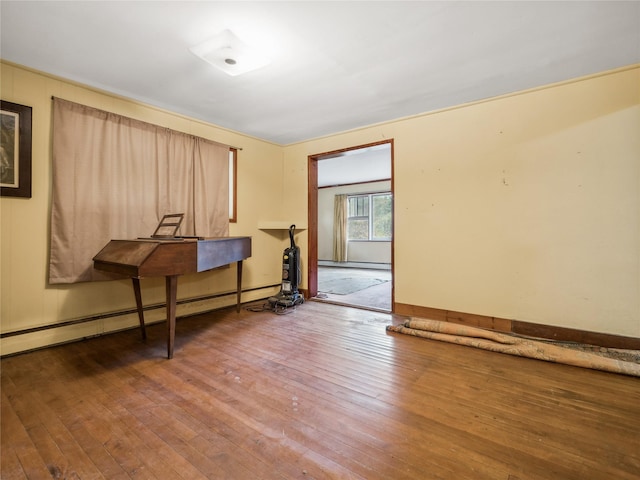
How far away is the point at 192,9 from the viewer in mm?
1839

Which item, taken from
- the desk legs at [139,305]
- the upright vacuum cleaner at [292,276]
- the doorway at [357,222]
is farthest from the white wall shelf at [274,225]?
the desk legs at [139,305]

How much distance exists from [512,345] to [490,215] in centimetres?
135

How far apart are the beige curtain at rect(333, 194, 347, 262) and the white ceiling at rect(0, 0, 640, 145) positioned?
5819mm

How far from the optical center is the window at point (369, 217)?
28.3ft

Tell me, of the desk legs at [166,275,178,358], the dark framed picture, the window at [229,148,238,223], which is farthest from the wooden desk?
the window at [229,148,238,223]

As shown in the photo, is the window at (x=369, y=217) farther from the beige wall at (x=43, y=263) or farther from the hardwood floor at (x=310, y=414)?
the hardwood floor at (x=310, y=414)

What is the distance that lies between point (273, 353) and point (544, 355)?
2.31m

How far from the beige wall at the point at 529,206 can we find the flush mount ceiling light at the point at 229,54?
2.09 meters

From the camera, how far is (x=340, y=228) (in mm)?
9086

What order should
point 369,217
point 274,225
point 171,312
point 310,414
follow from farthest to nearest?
point 369,217
point 274,225
point 171,312
point 310,414

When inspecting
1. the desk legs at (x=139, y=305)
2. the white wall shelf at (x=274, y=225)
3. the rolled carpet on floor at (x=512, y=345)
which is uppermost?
the white wall shelf at (x=274, y=225)

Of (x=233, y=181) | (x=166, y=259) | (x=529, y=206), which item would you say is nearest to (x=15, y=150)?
(x=166, y=259)

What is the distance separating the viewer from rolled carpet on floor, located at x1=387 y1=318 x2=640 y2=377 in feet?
7.22

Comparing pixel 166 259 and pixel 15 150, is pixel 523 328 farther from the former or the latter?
pixel 15 150
